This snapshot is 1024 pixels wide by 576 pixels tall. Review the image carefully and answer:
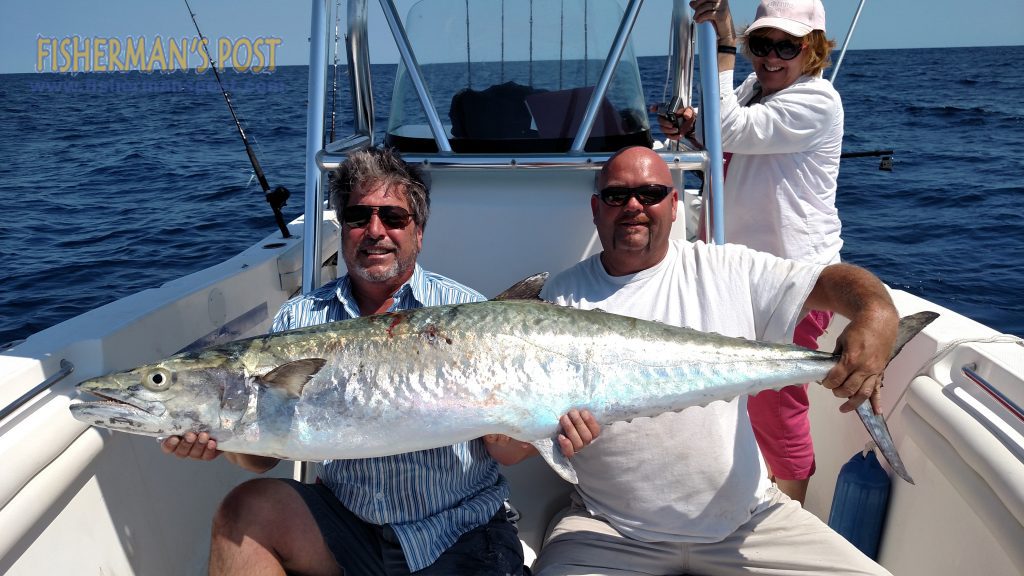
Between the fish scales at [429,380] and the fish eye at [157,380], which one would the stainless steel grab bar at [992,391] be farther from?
the fish eye at [157,380]

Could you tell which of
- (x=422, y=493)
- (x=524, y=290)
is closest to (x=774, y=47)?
(x=524, y=290)

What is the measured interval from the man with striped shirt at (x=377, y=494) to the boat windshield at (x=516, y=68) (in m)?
0.86

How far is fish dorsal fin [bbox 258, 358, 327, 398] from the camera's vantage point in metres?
1.97

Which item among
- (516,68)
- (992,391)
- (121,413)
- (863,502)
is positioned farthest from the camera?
(516,68)

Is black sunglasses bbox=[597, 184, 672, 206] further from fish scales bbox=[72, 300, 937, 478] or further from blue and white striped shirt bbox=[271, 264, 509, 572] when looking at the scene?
blue and white striped shirt bbox=[271, 264, 509, 572]

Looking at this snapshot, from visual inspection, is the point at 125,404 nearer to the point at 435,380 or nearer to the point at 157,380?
the point at 157,380

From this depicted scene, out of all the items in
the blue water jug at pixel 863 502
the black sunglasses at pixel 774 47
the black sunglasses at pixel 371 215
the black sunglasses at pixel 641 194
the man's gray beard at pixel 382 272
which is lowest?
the blue water jug at pixel 863 502

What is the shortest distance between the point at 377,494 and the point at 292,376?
494 millimetres

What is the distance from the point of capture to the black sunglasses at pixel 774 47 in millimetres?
3037

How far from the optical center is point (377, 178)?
246 cm

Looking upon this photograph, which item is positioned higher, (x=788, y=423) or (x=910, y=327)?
(x=910, y=327)

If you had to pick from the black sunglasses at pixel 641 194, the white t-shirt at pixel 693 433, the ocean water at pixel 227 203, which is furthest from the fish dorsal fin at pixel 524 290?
the ocean water at pixel 227 203

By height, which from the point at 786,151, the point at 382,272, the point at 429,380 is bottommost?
the point at 429,380

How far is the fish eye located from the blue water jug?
242 cm
